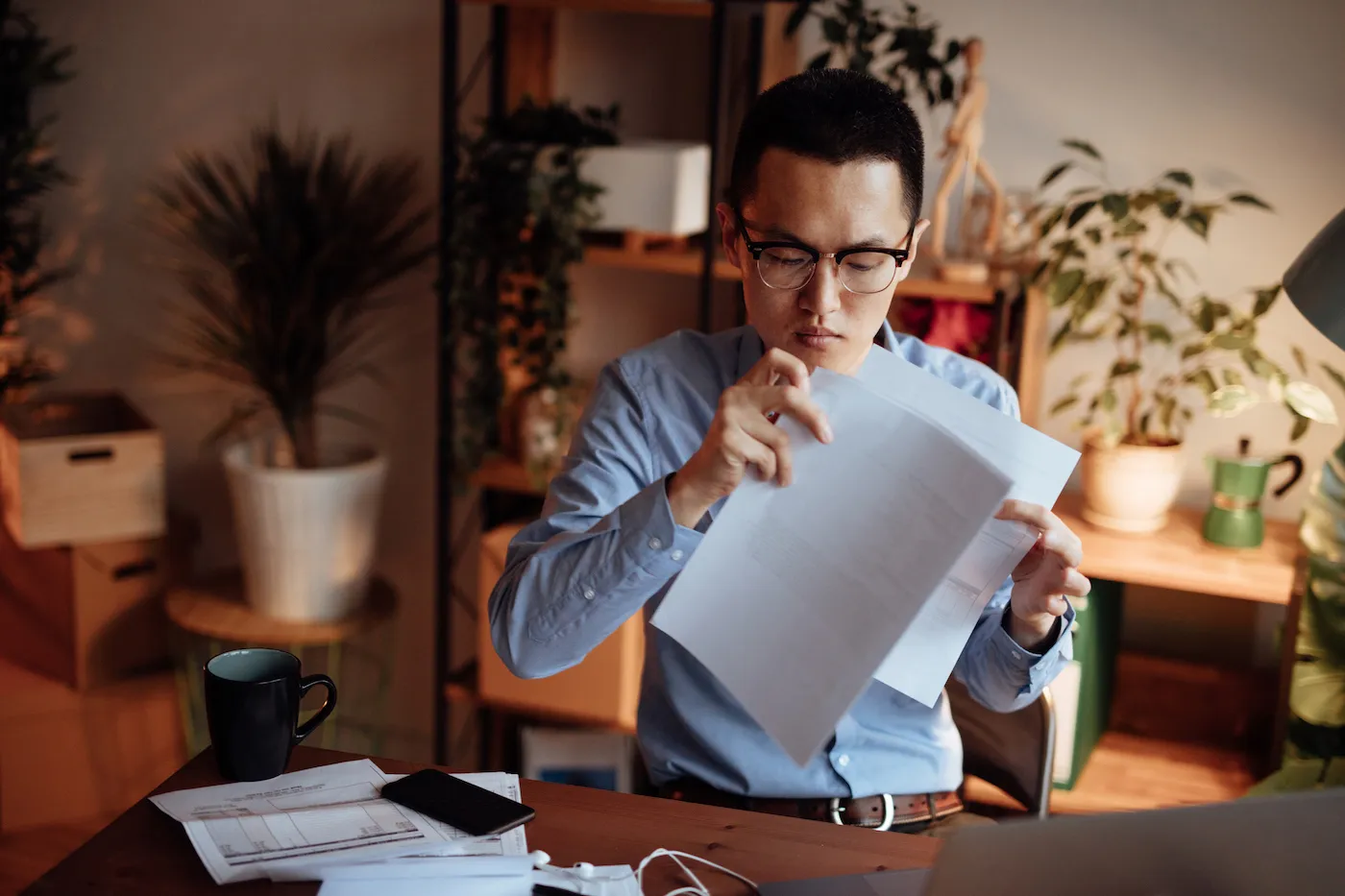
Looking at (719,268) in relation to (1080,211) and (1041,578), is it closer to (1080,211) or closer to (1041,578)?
(1080,211)

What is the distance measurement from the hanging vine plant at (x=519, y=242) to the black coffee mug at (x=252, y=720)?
1268mm

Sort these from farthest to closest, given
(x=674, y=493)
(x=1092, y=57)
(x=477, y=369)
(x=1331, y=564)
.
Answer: (x=477, y=369), (x=1092, y=57), (x=1331, y=564), (x=674, y=493)

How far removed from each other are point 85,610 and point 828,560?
83.9 inches

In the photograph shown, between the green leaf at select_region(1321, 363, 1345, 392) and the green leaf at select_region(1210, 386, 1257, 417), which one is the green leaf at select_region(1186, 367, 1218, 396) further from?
the green leaf at select_region(1321, 363, 1345, 392)

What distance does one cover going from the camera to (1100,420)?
2.33 m

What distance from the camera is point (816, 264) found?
1258 millimetres

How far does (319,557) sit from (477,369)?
20.7 inches

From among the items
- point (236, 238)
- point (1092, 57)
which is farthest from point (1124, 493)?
point (236, 238)

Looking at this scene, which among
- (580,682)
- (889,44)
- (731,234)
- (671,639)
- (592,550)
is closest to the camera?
(592,550)

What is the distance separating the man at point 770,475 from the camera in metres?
1.18

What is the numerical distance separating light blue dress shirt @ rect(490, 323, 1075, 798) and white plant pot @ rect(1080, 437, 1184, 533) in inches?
23.0

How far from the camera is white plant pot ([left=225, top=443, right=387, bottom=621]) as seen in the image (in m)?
2.51

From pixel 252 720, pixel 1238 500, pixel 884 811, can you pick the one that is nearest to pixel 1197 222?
pixel 1238 500

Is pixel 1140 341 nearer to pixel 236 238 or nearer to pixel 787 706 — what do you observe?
pixel 787 706
